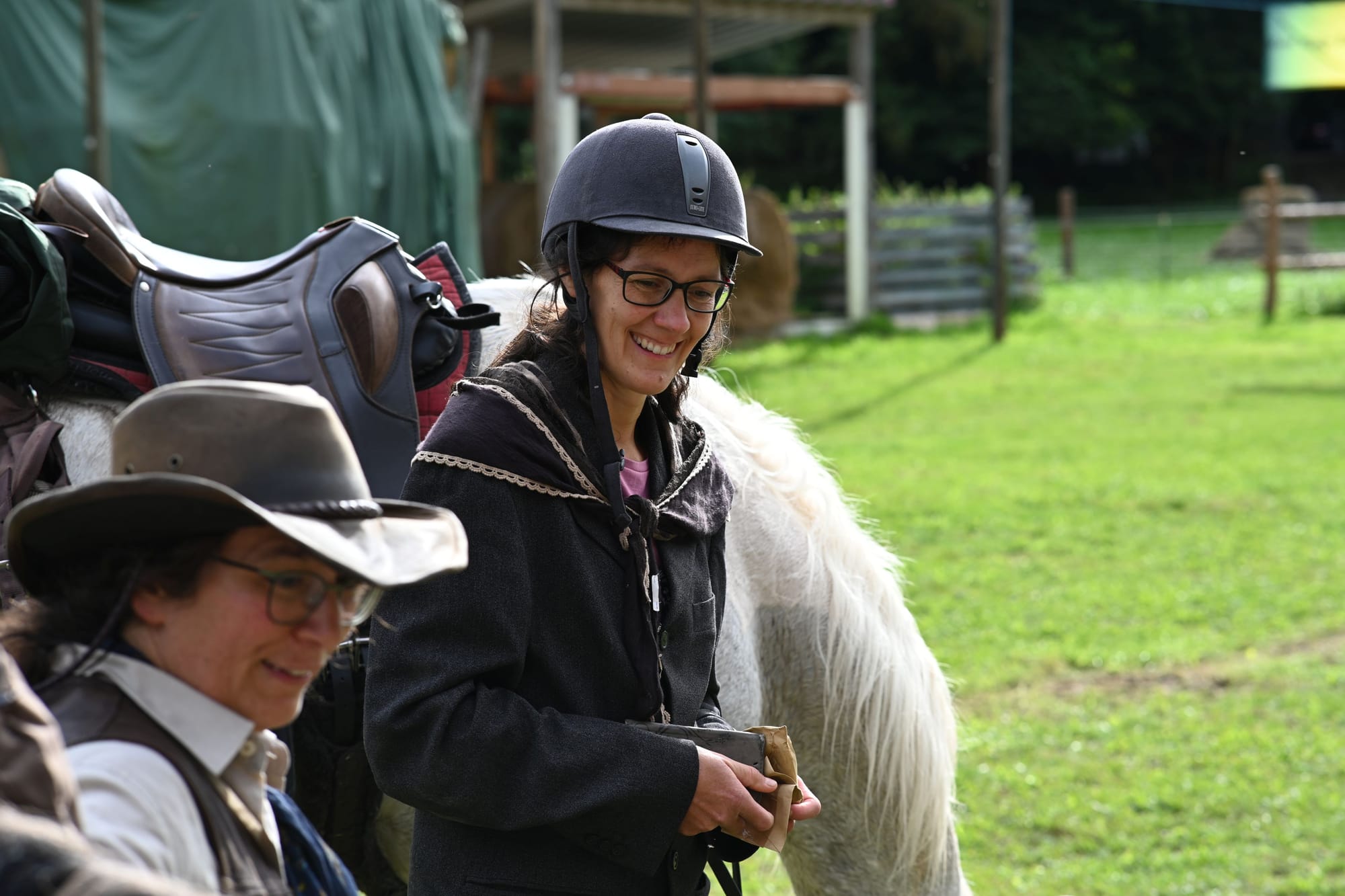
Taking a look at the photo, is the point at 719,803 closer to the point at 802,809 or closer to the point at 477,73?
the point at 802,809

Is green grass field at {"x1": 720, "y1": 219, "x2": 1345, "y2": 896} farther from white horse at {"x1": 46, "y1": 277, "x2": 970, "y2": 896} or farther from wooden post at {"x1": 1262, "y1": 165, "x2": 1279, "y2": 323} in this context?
wooden post at {"x1": 1262, "y1": 165, "x2": 1279, "y2": 323}

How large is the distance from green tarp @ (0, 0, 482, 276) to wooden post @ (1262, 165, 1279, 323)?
1005 centimetres

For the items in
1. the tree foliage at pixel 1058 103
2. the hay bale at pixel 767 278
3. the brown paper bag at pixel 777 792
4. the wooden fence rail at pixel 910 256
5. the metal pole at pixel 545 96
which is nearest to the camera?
the brown paper bag at pixel 777 792

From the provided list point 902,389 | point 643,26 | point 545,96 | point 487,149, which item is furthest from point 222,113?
point 487,149

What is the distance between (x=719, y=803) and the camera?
1.77m

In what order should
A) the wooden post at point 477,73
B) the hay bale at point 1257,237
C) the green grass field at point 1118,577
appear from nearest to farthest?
the green grass field at point 1118,577
the wooden post at point 477,73
the hay bale at point 1257,237

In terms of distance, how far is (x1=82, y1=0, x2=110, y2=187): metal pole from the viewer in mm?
7848

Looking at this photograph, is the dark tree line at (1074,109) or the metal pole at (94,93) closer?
the metal pole at (94,93)

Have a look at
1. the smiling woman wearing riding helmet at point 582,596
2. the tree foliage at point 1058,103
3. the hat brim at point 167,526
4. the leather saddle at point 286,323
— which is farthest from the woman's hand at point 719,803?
the tree foliage at point 1058,103

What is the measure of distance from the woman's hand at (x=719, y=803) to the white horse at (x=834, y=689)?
0.72 m

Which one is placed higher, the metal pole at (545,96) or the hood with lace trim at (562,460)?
the metal pole at (545,96)

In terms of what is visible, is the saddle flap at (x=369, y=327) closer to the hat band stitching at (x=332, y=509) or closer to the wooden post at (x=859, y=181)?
the hat band stitching at (x=332, y=509)

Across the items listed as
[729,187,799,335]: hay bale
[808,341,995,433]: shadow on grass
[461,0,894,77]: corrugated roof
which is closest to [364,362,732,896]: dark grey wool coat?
[808,341,995,433]: shadow on grass

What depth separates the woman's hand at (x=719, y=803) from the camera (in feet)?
5.76
